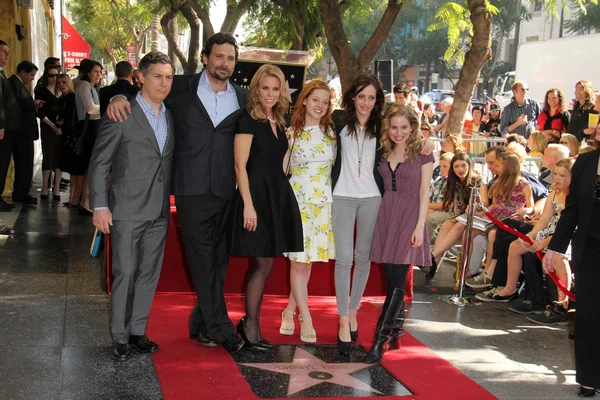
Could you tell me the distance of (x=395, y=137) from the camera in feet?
19.2

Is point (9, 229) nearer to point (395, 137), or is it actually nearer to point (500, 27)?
point (395, 137)

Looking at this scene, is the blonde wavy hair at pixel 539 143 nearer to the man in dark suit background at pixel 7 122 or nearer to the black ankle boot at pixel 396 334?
the black ankle boot at pixel 396 334

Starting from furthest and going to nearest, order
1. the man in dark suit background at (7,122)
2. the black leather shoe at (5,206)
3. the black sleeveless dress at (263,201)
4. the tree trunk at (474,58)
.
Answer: the black leather shoe at (5,206) < the tree trunk at (474,58) < the man in dark suit background at (7,122) < the black sleeveless dress at (263,201)

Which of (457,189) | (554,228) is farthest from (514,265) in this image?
(457,189)

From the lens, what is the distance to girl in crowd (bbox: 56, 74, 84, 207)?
11.4m

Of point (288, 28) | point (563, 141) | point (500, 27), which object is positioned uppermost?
point (500, 27)

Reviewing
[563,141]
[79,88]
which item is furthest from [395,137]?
[79,88]

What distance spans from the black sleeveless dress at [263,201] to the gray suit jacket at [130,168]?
0.59 metres

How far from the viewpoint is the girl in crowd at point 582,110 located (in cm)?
1187

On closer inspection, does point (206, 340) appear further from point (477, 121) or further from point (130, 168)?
point (477, 121)

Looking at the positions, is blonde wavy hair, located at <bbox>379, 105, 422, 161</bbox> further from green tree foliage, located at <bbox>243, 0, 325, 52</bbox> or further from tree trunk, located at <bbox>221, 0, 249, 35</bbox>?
tree trunk, located at <bbox>221, 0, 249, 35</bbox>

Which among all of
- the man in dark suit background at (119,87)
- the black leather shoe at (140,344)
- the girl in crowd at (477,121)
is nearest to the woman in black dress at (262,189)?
the black leather shoe at (140,344)

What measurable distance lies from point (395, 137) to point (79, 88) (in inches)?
265

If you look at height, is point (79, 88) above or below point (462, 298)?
above
